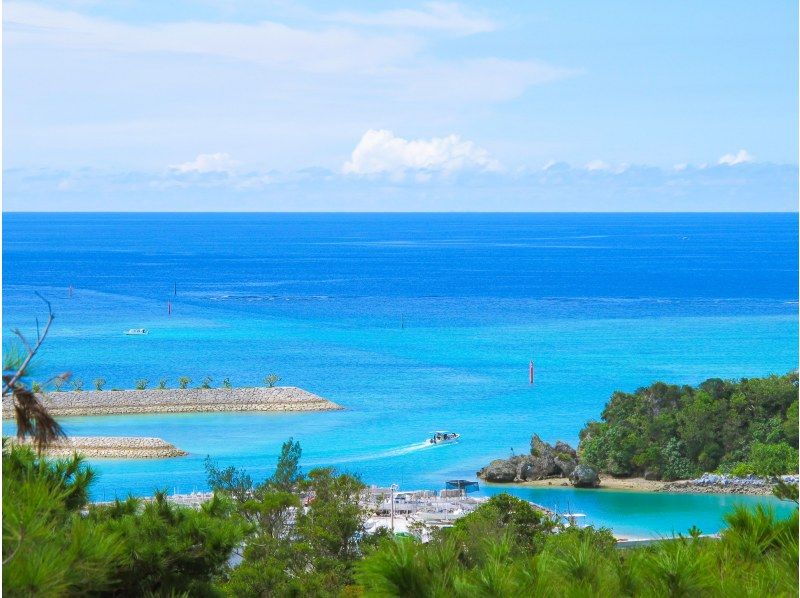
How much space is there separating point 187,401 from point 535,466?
17.1 metres

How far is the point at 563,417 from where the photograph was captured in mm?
40750

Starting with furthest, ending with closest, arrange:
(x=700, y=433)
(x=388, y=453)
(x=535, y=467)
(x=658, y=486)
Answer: (x=388, y=453) → (x=700, y=433) → (x=535, y=467) → (x=658, y=486)

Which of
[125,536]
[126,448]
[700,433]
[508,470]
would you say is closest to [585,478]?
[508,470]

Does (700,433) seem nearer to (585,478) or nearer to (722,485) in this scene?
(722,485)

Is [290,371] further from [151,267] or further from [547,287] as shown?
[151,267]

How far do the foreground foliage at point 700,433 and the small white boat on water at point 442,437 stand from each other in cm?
532

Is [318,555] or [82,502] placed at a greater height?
[82,502]

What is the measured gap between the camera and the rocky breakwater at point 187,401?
41.5m

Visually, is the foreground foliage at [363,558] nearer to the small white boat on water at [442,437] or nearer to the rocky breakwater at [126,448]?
the rocky breakwater at [126,448]

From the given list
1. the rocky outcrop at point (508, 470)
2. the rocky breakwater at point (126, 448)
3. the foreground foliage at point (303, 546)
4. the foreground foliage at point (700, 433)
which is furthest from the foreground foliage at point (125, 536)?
the rocky breakwater at point (126, 448)

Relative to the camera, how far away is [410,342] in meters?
58.1

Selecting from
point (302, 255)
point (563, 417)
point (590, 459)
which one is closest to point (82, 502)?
point (590, 459)

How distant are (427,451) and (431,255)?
9033 centimetres

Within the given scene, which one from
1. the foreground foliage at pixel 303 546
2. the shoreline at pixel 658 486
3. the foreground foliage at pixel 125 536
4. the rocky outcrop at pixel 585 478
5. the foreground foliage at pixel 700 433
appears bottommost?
the shoreline at pixel 658 486
